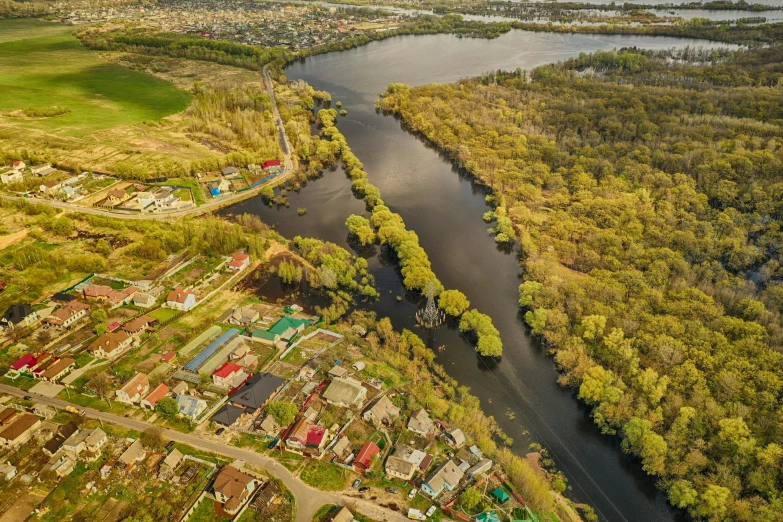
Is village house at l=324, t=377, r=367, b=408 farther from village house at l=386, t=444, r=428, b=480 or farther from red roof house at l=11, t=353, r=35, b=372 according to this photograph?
red roof house at l=11, t=353, r=35, b=372

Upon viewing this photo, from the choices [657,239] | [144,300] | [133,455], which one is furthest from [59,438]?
[657,239]

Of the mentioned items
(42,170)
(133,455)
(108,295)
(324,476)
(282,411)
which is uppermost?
(42,170)

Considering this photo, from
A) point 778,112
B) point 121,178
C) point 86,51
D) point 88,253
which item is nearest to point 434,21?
point 86,51

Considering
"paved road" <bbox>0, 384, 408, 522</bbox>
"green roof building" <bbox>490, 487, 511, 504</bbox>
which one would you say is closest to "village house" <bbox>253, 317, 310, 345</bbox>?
"paved road" <bbox>0, 384, 408, 522</bbox>

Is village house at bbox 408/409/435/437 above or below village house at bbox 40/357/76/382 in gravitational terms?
below

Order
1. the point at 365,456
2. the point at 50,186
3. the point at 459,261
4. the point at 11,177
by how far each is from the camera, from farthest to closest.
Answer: the point at 11,177
the point at 50,186
the point at 459,261
the point at 365,456

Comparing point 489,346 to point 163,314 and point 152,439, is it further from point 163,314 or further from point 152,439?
point 163,314

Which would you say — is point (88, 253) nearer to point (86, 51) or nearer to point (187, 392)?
point (187, 392)
